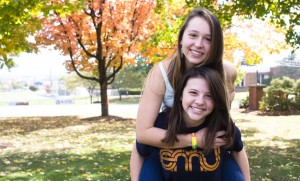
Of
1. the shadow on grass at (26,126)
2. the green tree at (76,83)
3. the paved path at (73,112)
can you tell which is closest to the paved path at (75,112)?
the paved path at (73,112)

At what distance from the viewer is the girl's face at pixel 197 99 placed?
2443 mm

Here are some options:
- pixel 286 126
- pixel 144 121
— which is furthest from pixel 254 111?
pixel 144 121

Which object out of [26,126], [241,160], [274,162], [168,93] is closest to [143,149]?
[168,93]

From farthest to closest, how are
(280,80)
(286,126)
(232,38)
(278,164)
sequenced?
(280,80), (232,38), (286,126), (278,164)

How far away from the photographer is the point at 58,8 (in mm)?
9531

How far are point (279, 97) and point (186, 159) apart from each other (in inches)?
792

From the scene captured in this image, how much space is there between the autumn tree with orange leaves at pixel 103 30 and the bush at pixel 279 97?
7.58 m

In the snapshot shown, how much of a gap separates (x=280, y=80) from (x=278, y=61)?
44329 millimetres

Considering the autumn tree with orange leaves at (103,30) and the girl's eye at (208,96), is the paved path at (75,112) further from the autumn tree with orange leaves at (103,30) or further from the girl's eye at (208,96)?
the girl's eye at (208,96)

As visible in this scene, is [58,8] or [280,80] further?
[280,80]

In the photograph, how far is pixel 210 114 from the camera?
2.58 metres

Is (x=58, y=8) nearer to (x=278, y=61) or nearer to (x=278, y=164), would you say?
(x=278, y=164)

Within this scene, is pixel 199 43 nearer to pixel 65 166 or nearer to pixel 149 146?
pixel 149 146

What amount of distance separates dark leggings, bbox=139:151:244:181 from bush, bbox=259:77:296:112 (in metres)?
19.7
